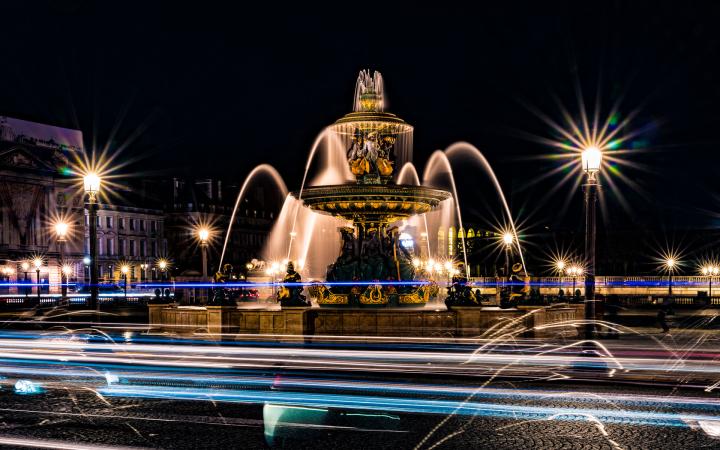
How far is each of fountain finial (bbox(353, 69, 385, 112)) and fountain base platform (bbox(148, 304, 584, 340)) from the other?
8910mm

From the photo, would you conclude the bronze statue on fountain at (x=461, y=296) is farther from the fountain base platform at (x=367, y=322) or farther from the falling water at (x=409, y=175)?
the falling water at (x=409, y=175)

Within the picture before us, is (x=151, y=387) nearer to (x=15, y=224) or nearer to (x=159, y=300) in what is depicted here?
(x=159, y=300)

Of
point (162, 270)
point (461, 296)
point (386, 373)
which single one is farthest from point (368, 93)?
point (162, 270)

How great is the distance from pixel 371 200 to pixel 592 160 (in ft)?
33.7

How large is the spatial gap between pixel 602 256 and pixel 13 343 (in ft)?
291

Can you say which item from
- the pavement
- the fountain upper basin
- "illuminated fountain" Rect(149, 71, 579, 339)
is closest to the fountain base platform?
"illuminated fountain" Rect(149, 71, 579, 339)

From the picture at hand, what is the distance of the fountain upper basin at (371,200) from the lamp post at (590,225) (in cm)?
944

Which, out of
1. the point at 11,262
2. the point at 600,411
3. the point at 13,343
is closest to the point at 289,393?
the point at 600,411

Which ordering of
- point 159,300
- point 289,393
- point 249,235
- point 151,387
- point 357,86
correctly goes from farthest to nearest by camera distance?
point 249,235 → point 357,86 → point 159,300 → point 151,387 → point 289,393

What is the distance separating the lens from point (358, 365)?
17.0 meters

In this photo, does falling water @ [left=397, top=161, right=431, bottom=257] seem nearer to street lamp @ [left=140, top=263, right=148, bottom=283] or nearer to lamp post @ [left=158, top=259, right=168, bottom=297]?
lamp post @ [left=158, top=259, right=168, bottom=297]

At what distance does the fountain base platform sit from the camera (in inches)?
912

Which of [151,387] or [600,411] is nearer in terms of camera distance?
[600,411]

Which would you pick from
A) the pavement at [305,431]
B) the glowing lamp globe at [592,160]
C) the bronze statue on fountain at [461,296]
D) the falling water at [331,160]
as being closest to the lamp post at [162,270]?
the falling water at [331,160]
